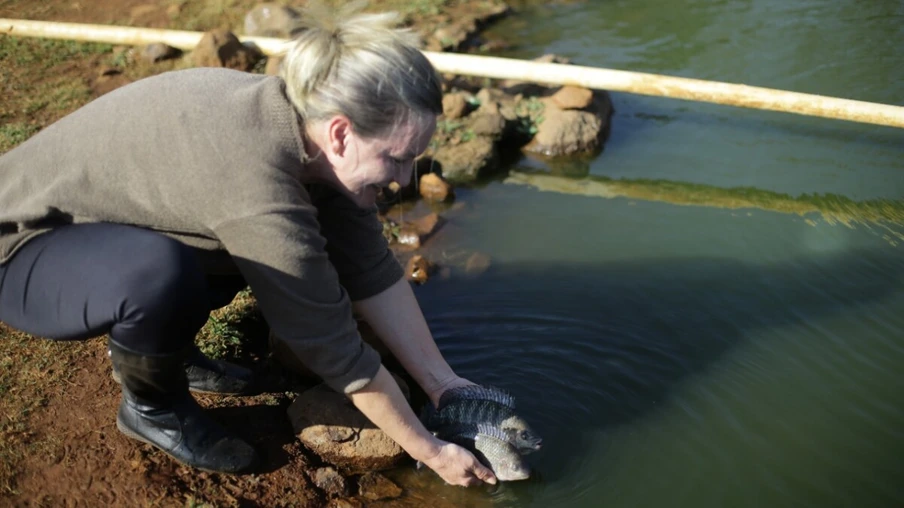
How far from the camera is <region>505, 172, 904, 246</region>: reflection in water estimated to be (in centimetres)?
518

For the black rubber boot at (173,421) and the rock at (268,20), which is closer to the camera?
the black rubber boot at (173,421)

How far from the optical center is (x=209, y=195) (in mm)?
2430

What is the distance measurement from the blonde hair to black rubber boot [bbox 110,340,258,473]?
978mm

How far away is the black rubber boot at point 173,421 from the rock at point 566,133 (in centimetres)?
370

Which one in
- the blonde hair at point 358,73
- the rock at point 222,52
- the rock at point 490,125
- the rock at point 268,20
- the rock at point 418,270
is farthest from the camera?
the rock at point 268,20

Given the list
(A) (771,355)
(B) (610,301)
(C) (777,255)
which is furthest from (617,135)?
(A) (771,355)

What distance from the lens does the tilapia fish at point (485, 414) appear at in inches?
127

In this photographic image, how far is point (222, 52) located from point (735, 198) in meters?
3.86

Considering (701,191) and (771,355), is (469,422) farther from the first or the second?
(701,191)

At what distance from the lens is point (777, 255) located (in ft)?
15.9

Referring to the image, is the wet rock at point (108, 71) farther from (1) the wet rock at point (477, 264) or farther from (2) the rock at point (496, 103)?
(1) the wet rock at point (477, 264)

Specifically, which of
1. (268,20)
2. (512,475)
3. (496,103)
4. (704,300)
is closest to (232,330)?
(512,475)

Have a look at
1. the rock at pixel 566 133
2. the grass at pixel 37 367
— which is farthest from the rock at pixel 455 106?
the grass at pixel 37 367

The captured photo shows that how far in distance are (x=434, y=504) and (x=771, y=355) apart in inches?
73.1
